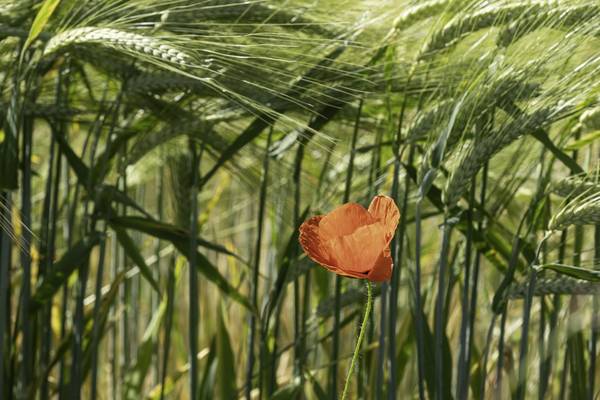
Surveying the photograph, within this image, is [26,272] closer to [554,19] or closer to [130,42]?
[130,42]

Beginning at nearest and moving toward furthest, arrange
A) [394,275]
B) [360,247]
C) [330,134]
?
1. [360,247]
2. [394,275]
3. [330,134]

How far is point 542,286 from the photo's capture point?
4.32 feet

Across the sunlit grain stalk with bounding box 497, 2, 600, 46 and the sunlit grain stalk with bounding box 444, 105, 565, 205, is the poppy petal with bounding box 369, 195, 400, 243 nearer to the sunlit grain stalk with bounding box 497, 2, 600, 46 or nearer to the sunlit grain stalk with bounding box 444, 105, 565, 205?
the sunlit grain stalk with bounding box 444, 105, 565, 205

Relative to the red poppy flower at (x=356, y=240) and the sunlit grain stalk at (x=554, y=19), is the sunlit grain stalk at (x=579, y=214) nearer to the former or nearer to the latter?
the sunlit grain stalk at (x=554, y=19)

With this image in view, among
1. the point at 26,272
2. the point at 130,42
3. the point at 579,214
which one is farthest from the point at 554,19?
the point at 26,272

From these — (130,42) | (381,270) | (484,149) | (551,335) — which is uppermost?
(130,42)

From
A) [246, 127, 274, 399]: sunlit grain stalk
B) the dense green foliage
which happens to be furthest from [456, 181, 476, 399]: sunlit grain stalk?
[246, 127, 274, 399]: sunlit grain stalk

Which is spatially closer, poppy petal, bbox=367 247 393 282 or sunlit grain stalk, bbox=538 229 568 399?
poppy petal, bbox=367 247 393 282

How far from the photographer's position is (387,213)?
0.87 m

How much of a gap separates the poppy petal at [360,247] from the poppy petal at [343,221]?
0.02 meters

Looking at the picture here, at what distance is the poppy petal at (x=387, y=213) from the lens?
85 cm

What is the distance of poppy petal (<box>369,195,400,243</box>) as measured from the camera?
33.4 inches

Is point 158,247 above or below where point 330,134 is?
below

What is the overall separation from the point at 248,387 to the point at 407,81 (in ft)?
1.63
